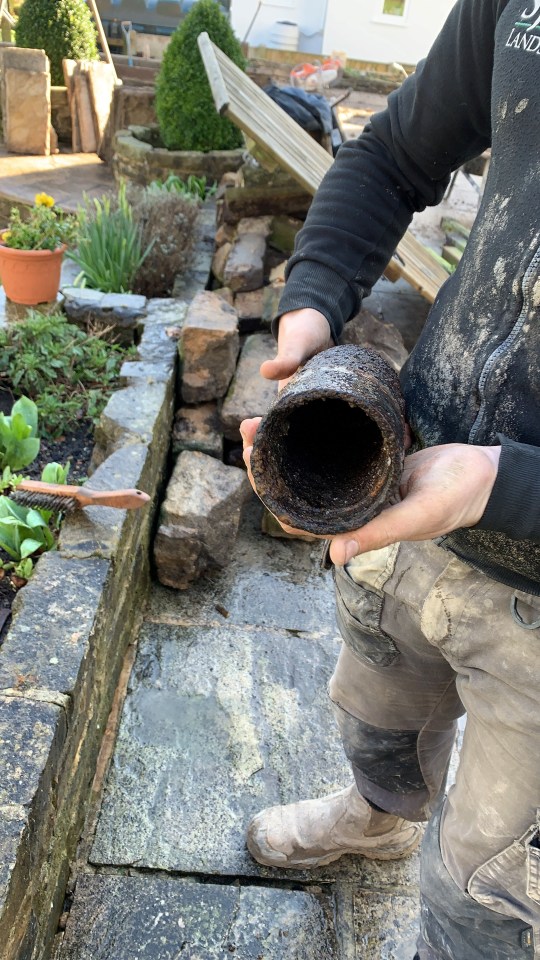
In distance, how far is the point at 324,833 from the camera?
82.0 inches

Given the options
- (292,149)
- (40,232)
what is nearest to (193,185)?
(292,149)

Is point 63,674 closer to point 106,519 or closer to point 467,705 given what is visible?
point 106,519

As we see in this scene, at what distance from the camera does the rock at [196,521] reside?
9.79 feet

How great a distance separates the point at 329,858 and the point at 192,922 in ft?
1.36

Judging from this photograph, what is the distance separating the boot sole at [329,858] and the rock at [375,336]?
2559 millimetres

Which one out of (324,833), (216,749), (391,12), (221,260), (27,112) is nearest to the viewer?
(324,833)

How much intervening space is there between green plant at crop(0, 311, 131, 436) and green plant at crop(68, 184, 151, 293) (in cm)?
74

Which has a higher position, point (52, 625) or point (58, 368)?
point (52, 625)

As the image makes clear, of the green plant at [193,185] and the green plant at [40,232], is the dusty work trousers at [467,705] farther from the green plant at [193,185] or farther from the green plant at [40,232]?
the green plant at [193,185]

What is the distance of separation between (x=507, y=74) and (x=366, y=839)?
187cm

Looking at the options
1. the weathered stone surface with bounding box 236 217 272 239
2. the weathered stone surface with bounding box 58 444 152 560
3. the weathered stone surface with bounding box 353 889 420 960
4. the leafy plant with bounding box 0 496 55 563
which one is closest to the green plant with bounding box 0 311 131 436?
the weathered stone surface with bounding box 58 444 152 560

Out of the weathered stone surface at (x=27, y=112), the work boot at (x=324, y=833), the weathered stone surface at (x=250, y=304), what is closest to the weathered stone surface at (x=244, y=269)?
the weathered stone surface at (x=250, y=304)

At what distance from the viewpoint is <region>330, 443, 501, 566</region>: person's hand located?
1059 millimetres

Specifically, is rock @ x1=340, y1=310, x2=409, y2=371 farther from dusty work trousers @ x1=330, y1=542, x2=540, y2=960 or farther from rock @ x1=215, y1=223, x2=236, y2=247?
dusty work trousers @ x1=330, y1=542, x2=540, y2=960
